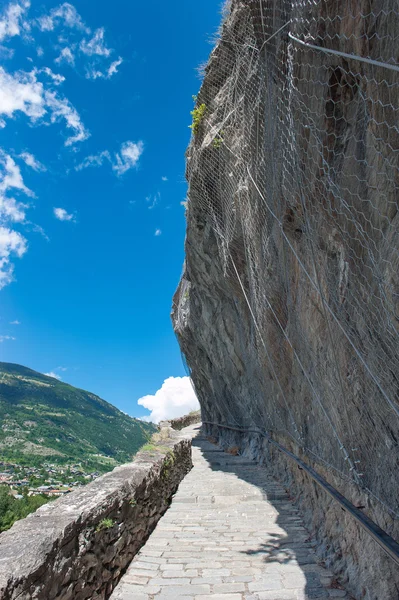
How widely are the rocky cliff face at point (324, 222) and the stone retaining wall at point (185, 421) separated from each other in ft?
54.4

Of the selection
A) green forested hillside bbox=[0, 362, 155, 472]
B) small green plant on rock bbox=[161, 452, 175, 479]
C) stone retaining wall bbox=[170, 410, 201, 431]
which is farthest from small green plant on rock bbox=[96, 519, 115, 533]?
green forested hillside bbox=[0, 362, 155, 472]

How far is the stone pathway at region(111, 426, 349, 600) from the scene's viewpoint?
3318 mm

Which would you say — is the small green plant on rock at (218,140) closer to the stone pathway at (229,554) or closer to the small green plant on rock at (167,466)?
the small green plant on rock at (167,466)

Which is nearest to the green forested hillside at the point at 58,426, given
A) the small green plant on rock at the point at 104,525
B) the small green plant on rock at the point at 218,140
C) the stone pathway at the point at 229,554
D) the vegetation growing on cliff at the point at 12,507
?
the vegetation growing on cliff at the point at 12,507

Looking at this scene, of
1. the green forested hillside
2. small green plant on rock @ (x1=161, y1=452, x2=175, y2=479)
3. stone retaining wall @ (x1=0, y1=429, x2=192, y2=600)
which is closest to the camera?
stone retaining wall @ (x1=0, y1=429, x2=192, y2=600)

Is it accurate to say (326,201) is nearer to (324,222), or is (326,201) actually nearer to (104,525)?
(324,222)

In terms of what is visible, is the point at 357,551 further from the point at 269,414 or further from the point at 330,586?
the point at 269,414

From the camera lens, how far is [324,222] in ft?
12.2

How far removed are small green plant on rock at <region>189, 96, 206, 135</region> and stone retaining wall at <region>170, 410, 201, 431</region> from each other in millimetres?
18334

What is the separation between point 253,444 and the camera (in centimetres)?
1097

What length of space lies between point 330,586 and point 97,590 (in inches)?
75.9

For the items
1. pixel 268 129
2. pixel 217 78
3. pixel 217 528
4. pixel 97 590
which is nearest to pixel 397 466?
pixel 97 590

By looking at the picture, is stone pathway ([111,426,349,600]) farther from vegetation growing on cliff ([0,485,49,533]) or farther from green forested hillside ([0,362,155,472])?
green forested hillside ([0,362,155,472])

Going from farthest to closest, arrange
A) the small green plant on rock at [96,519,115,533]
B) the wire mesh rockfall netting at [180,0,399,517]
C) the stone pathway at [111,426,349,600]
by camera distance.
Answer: the stone pathway at [111,426,349,600] → the small green plant on rock at [96,519,115,533] → the wire mesh rockfall netting at [180,0,399,517]
